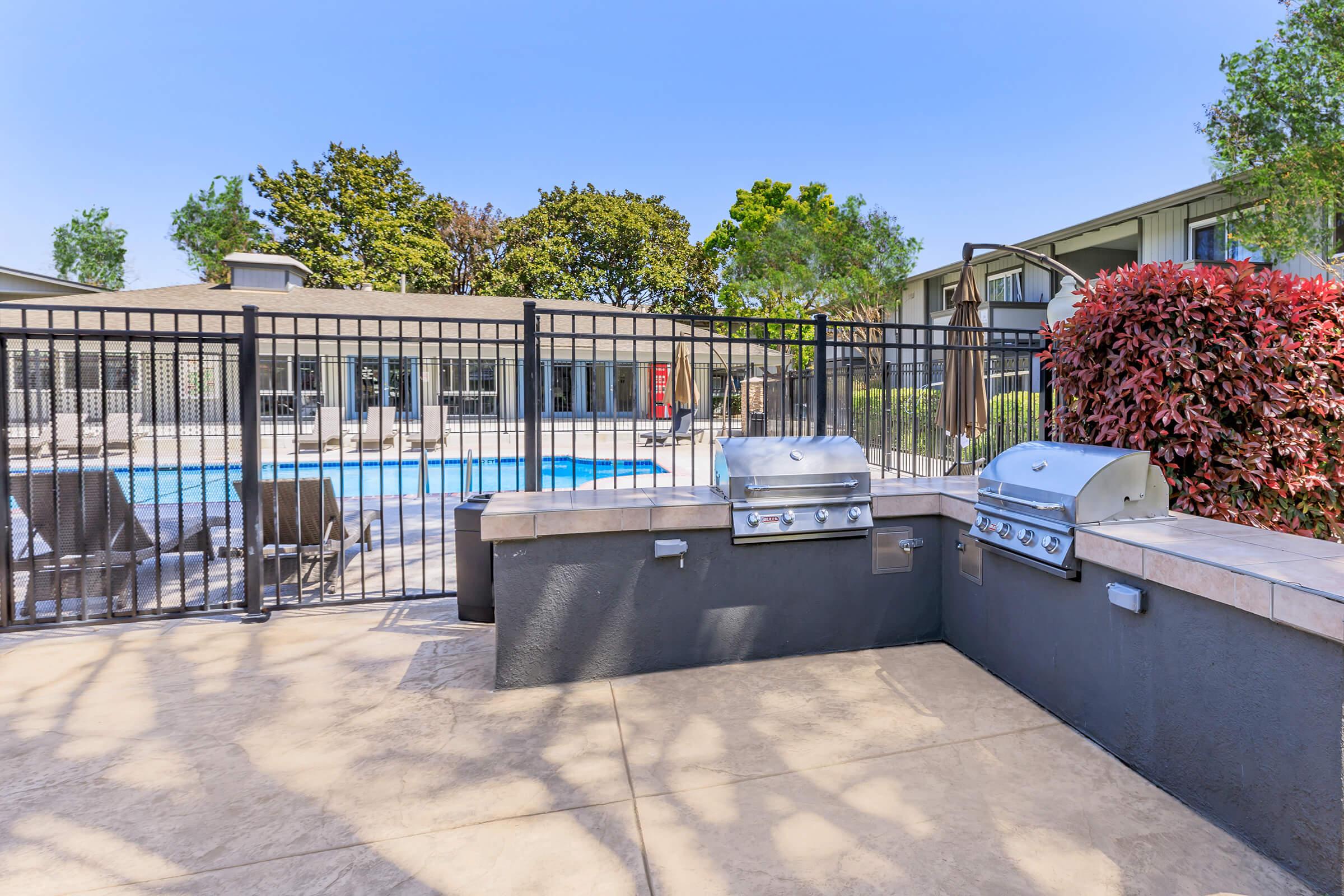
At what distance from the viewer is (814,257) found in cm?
2647

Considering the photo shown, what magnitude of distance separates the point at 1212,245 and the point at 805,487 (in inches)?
667

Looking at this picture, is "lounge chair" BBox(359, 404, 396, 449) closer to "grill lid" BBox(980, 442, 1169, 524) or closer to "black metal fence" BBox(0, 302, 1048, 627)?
"black metal fence" BBox(0, 302, 1048, 627)

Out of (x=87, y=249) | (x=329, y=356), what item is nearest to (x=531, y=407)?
(x=329, y=356)

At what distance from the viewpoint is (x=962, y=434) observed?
235 inches

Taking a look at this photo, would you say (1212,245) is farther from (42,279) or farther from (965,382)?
(42,279)

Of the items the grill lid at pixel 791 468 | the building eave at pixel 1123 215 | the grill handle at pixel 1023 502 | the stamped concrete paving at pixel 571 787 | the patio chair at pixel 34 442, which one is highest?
the building eave at pixel 1123 215

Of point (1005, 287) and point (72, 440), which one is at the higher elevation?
point (1005, 287)

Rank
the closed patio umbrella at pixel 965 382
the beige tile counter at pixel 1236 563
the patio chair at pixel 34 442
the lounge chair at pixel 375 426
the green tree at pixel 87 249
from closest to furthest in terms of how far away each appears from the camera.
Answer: the beige tile counter at pixel 1236 563 → the closed patio umbrella at pixel 965 382 → the patio chair at pixel 34 442 → the lounge chair at pixel 375 426 → the green tree at pixel 87 249

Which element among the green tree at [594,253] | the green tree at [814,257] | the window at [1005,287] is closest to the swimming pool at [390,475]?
the green tree at [814,257]

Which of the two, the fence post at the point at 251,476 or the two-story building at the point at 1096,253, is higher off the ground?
the two-story building at the point at 1096,253

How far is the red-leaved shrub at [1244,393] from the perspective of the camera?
9.82 ft

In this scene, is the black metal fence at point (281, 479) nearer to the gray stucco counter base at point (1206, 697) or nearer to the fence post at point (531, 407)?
the fence post at point (531, 407)

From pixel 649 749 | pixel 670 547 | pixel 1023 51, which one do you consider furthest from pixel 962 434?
pixel 1023 51

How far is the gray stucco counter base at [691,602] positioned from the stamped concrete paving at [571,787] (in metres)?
0.13
